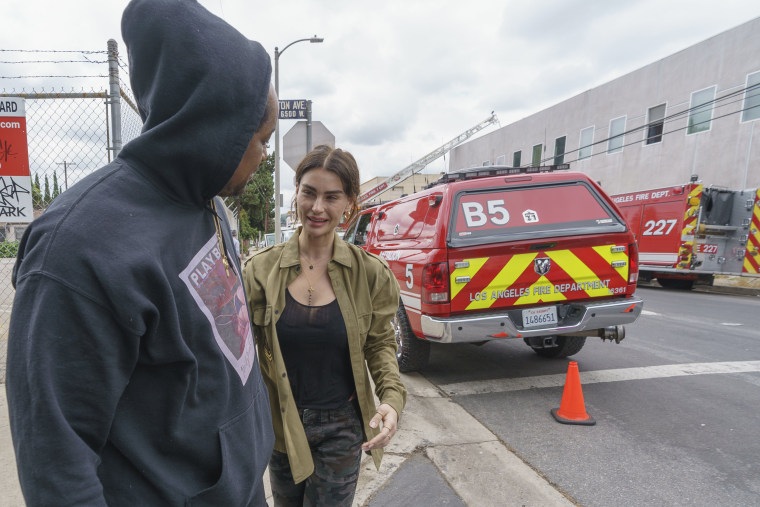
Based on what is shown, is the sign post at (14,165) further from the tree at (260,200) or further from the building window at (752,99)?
the tree at (260,200)

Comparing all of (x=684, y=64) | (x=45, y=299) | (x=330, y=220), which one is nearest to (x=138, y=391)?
(x=45, y=299)

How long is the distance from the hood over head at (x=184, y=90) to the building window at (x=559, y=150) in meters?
22.2

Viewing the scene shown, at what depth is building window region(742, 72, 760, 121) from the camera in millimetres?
12916

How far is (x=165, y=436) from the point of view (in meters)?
0.85

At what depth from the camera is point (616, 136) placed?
1778 cm

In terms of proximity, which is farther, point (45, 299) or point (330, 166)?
point (330, 166)

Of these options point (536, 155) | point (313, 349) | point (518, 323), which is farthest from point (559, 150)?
point (313, 349)

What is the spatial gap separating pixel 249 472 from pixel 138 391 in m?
0.40

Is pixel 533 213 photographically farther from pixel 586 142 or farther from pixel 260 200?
pixel 260 200

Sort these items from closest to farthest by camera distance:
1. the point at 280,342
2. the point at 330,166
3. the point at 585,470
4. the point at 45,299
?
1. the point at 45,299
2. the point at 280,342
3. the point at 330,166
4. the point at 585,470

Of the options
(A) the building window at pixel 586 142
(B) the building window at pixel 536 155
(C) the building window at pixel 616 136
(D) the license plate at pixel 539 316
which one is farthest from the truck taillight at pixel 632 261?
(B) the building window at pixel 536 155

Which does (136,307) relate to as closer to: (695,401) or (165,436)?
(165,436)

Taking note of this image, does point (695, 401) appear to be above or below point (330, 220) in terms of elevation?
below

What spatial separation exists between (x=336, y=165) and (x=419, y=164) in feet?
86.3
